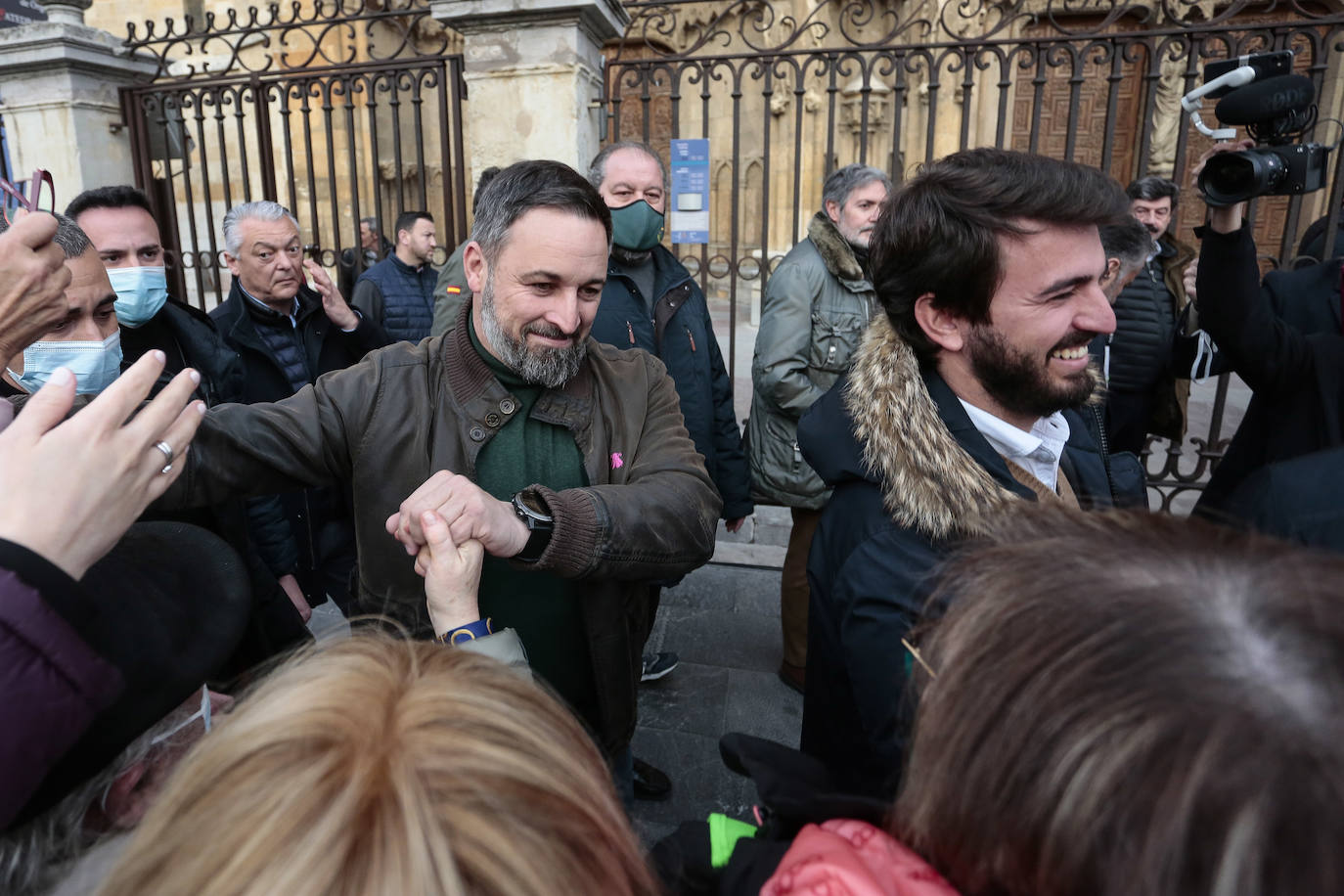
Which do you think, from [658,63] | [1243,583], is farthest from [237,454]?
[658,63]

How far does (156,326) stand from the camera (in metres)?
2.54

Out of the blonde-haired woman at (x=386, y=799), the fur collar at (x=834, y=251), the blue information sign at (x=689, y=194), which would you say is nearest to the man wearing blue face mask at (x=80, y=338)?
the blonde-haired woman at (x=386, y=799)

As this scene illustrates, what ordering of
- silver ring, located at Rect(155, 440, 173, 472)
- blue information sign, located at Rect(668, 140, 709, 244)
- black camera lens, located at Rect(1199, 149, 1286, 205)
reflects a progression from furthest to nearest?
blue information sign, located at Rect(668, 140, 709, 244), black camera lens, located at Rect(1199, 149, 1286, 205), silver ring, located at Rect(155, 440, 173, 472)

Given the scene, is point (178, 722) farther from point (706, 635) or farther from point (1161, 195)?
point (1161, 195)

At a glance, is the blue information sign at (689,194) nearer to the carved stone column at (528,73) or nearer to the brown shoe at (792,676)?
the carved stone column at (528,73)

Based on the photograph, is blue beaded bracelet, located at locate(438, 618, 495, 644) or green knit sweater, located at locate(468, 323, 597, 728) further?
green knit sweater, located at locate(468, 323, 597, 728)

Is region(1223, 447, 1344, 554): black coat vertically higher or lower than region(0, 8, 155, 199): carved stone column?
lower

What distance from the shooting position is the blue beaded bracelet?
1226 millimetres

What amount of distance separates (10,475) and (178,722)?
15.8 inches

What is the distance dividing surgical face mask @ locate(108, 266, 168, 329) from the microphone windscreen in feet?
11.0

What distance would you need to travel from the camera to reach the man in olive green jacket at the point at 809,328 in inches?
136

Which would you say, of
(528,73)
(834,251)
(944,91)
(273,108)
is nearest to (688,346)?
(834,251)

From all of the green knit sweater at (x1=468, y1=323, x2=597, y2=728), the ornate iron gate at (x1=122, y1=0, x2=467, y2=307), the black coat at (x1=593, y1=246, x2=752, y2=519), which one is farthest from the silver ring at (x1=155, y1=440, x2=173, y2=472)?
the ornate iron gate at (x1=122, y1=0, x2=467, y2=307)

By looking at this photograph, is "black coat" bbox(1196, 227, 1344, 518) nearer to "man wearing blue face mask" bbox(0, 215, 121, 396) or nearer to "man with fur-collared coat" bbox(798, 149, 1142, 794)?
"man with fur-collared coat" bbox(798, 149, 1142, 794)
